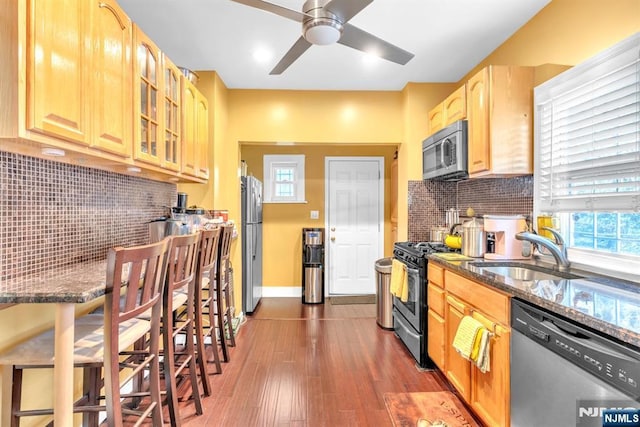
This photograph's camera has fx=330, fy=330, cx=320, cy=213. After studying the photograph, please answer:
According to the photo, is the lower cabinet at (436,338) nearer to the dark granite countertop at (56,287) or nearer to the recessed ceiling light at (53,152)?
the dark granite countertop at (56,287)

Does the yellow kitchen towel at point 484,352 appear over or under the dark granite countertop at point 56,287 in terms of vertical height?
under

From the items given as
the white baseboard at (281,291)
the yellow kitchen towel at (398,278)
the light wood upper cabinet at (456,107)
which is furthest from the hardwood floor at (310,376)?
the light wood upper cabinet at (456,107)

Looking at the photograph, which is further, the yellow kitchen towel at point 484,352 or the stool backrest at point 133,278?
the yellow kitchen towel at point 484,352

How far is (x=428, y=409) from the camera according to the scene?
6.82 feet

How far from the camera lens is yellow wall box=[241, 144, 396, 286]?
482 centimetres

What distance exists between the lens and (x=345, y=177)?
4871mm

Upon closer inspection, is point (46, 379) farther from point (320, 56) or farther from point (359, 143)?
point (359, 143)

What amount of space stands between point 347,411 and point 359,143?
8.63 ft

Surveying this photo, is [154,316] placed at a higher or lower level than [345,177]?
lower

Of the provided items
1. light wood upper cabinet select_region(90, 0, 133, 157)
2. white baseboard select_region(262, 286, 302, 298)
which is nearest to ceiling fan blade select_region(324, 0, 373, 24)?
light wood upper cabinet select_region(90, 0, 133, 157)

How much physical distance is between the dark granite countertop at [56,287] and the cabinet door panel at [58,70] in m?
0.59

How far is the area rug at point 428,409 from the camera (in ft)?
6.40

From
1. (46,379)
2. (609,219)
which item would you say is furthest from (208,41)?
(609,219)

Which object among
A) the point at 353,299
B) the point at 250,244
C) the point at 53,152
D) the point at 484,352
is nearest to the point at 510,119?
the point at 484,352
